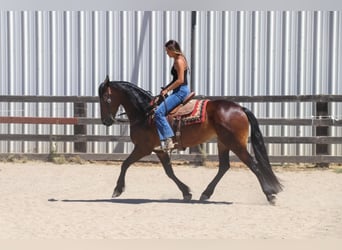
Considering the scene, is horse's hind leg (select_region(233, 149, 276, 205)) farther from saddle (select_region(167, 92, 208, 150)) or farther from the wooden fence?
the wooden fence

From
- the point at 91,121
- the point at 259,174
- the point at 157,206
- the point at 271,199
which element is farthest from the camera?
the point at 91,121

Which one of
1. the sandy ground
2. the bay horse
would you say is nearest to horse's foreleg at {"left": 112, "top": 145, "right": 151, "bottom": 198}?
the bay horse

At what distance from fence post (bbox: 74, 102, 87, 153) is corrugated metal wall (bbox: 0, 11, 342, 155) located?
263 millimetres

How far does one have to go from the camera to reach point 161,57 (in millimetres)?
13805

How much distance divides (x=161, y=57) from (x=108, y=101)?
16.2 feet

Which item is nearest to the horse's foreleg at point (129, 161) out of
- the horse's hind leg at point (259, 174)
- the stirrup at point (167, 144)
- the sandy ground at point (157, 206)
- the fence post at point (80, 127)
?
the sandy ground at point (157, 206)

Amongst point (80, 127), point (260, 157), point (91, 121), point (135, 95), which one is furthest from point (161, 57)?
point (260, 157)

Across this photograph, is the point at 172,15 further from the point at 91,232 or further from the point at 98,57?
the point at 91,232

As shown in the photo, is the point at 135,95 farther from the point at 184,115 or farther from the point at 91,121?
the point at 91,121

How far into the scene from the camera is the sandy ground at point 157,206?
6.66 m

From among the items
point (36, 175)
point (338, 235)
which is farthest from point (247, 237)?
point (36, 175)

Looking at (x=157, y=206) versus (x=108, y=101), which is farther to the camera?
(x=108, y=101)

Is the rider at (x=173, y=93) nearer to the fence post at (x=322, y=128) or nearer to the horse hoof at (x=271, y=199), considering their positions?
the horse hoof at (x=271, y=199)

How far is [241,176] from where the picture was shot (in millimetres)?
11656
